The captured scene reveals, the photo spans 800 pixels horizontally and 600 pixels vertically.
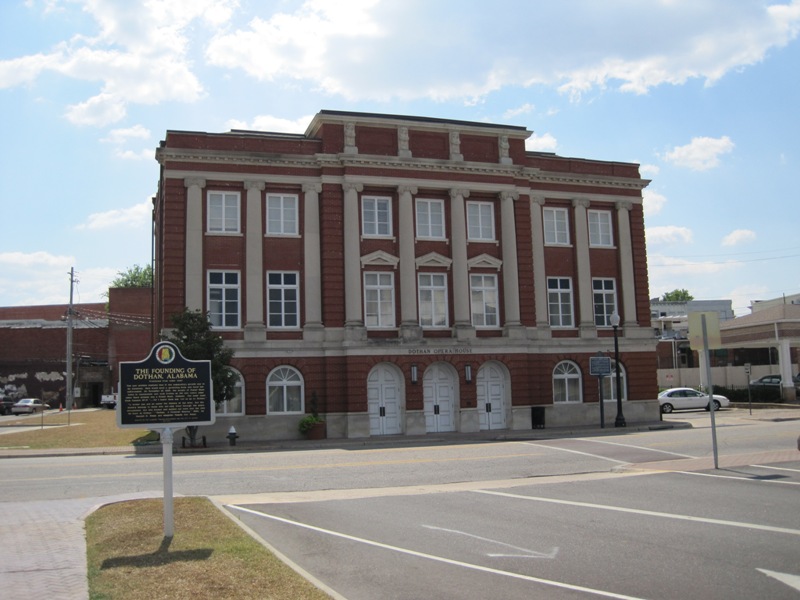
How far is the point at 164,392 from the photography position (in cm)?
1191

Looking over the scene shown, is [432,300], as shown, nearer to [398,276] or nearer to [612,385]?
[398,276]

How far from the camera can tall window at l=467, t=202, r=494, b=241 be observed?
126 ft

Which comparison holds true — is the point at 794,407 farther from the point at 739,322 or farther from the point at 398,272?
the point at 398,272

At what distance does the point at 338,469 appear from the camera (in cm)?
2183

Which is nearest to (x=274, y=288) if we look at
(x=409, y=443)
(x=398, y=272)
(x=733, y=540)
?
(x=398, y=272)

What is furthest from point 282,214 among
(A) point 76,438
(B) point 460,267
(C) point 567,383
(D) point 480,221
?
(C) point 567,383

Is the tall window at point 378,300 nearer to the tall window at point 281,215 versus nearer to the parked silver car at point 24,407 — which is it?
the tall window at point 281,215

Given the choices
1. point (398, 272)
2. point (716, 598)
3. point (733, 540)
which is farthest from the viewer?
point (398, 272)

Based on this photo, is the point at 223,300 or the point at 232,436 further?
the point at 223,300

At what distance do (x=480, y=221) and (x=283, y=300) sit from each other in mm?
10762

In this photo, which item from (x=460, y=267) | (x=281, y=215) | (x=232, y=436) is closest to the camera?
(x=232, y=436)

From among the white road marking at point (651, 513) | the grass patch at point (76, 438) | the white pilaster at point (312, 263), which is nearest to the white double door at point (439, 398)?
the white pilaster at point (312, 263)

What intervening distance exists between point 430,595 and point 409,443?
23.7m

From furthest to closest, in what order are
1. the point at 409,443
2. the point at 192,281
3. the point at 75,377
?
the point at 75,377 → the point at 192,281 → the point at 409,443
